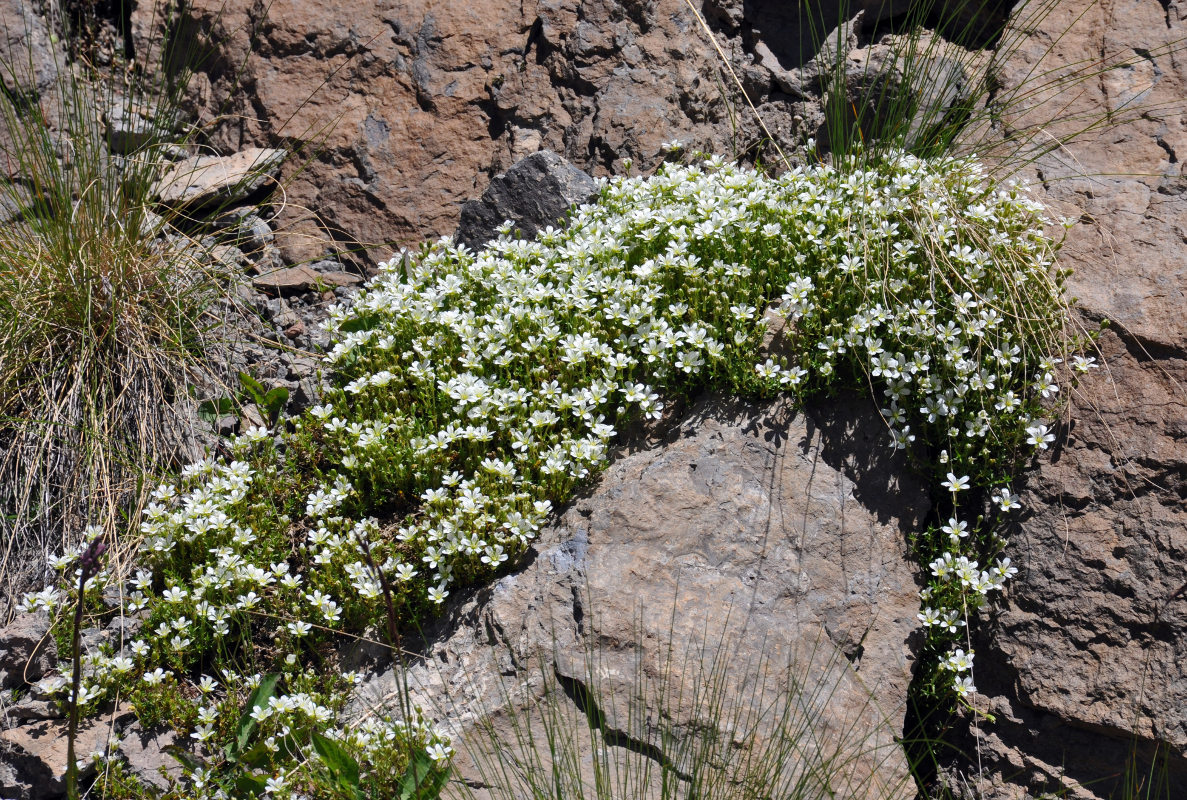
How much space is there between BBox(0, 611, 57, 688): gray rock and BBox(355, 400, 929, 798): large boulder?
136 cm

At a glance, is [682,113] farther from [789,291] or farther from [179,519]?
[179,519]

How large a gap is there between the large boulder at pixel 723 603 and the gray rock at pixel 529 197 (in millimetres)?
1673

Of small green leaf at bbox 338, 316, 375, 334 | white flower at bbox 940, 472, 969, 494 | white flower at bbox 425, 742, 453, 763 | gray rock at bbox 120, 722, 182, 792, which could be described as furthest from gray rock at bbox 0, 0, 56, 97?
white flower at bbox 940, 472, 969, 494

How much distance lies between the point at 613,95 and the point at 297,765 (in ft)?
13.2

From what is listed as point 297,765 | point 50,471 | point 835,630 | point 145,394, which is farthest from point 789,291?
point 50,471

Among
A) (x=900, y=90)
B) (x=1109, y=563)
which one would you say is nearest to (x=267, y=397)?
(x=900, y=90)

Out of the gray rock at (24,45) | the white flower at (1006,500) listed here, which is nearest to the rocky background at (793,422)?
the white flower at (1006,500)

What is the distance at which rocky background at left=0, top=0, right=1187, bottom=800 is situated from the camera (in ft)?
11.9

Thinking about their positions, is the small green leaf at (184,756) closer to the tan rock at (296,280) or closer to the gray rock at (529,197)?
the tan rock at (296,280)

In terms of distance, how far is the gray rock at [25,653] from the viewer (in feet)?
12.6

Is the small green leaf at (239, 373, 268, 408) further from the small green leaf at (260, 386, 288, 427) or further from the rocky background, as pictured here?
the rocky background

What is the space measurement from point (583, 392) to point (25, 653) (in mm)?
2489

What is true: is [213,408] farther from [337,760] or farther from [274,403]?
[337,760]

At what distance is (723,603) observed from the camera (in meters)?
3.65
